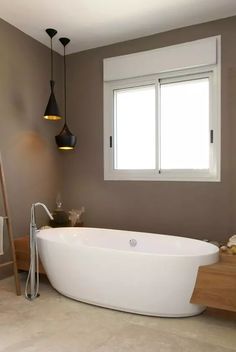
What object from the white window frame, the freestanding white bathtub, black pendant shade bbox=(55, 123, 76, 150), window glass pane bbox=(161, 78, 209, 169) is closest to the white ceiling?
the white window frame

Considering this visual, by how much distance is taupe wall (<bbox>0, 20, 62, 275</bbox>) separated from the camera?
10.9 feet

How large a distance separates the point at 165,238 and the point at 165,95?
5.07 feet

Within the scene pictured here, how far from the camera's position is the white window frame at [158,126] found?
10.4ft

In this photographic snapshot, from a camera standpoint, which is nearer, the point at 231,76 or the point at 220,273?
the point at 220,273

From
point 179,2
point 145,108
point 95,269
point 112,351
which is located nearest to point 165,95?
point 145,108

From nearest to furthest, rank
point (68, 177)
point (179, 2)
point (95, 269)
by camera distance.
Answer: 1. point (95, 269)
2. point (179, 2)
3. point (68, 177)

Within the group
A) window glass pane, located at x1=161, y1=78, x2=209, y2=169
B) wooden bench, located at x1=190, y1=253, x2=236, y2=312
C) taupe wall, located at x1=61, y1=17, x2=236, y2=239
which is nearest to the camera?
wooden bench, located at x1=190, y1=253, x2=236, y2=312

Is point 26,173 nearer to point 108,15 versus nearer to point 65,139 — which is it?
point 65,139

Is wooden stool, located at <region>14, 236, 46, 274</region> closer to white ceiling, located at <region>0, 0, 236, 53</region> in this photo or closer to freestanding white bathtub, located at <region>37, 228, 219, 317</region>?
freestanding white bathtub, located at <region>37, 228, 219, 317</region>

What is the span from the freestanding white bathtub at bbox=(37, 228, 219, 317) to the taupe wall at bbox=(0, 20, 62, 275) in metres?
0.75

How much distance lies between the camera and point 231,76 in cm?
309

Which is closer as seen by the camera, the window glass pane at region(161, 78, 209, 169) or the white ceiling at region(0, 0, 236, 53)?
the white ceiling at region(0, 0, 236, 53)

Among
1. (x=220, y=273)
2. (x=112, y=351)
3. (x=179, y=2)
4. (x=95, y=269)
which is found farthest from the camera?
(x=179, y=2)

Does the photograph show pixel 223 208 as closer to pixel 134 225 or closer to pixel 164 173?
pixel 164 173
